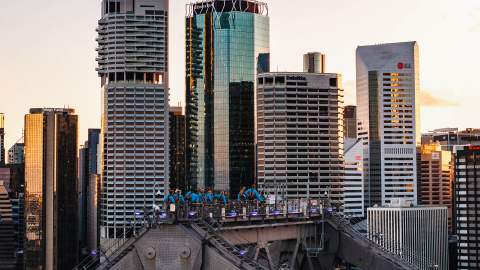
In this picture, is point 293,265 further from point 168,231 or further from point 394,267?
point 168,231

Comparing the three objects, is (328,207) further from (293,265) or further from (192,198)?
(192,198)

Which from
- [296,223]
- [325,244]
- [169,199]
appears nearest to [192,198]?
[169,199]

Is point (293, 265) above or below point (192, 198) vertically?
below


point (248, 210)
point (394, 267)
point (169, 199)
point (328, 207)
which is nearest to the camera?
point (169, 199)

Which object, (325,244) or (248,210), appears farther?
(325,244)

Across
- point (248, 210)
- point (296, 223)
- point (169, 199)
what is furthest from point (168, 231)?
point (296, 223)

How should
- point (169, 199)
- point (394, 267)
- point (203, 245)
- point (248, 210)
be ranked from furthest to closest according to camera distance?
point (394, 267) < point (248, 210) < point (169, 199) < point (203, 245)
